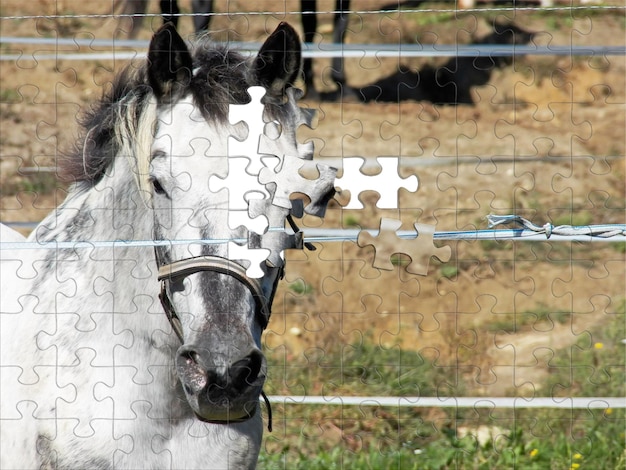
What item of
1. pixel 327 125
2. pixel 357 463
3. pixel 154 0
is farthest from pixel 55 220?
pixel 154 0

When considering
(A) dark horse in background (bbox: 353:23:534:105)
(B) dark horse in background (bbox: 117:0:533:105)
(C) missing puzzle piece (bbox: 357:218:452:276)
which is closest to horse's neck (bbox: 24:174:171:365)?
(C) missing puzzle piece (bbox: 357:218:452:276)

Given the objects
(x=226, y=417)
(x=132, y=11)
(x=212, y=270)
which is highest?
(x=212, y=270)

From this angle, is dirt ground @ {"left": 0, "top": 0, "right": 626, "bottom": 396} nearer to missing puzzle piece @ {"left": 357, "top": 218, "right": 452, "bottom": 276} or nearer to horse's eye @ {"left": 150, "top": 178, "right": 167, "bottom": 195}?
missing puzzle piece @ {"left": 357, "top": 218, "right": 452, "bottom": 276}

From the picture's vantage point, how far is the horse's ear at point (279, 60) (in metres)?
2.75

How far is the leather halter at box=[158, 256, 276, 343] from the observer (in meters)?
2.51

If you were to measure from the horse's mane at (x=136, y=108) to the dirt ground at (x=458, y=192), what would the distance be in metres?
1.27

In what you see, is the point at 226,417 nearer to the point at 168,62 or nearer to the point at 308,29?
the point at 168,62

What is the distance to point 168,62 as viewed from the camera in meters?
2.71

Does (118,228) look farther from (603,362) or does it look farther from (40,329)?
(603,362)

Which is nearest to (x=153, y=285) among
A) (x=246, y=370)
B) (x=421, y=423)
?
(x=246, y=370)

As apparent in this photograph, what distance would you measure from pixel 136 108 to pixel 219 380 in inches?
37.9

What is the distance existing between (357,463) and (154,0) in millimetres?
8350

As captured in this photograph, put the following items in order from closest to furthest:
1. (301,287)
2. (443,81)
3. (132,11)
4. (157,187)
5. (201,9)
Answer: (157,187)
(301,287)
(201,9)
(132,11)
(443,81)
